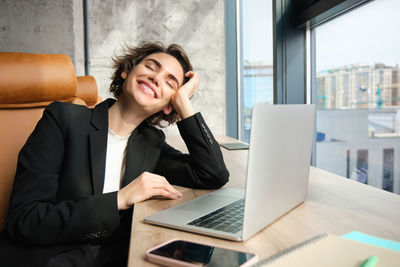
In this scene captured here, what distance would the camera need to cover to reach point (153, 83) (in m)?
1.16

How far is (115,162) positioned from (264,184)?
675 millimetres

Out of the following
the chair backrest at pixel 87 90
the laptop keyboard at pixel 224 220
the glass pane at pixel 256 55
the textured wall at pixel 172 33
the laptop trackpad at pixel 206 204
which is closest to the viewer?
the laptop keyboard at pixel 224 220

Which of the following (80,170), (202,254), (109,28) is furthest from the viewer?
(109,28)

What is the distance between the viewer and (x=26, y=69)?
1.21 meters

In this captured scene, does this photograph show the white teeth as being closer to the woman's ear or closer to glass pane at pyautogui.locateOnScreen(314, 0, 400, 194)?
the woman's ear

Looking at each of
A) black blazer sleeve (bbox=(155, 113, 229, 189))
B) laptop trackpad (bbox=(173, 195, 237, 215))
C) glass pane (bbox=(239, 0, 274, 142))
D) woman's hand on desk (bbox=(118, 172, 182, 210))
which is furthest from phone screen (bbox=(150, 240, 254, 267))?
glass pane (bbox=(239, 0, 274, 142))

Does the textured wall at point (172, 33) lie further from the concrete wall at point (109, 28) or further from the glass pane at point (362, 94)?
the glass pane at point (362, 94)

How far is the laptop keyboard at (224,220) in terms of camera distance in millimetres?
623

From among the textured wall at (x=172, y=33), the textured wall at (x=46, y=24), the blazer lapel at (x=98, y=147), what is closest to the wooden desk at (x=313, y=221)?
the blazer lapel at (x=98, y=147)

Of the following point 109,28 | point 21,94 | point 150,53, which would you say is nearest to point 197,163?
point 150,53

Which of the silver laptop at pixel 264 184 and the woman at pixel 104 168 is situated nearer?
the silver laptop at pixel 264 184

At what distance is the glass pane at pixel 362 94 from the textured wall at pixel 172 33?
1604 mm

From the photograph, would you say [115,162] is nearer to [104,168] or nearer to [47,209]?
[104,168]

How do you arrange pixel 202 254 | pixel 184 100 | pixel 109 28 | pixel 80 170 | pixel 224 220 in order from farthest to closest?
pixel 109 28 → pixel 184 100 → pixel 80 170 → pixel 224 220 → pixel 202 254
